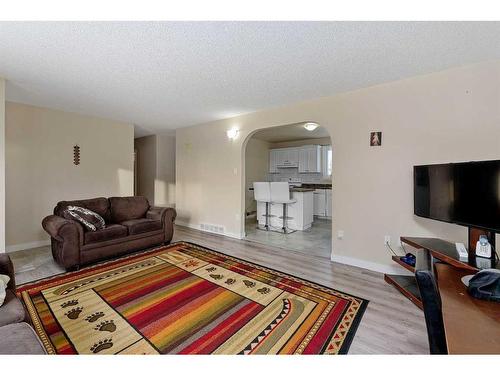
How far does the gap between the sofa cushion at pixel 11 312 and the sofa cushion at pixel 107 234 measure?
1665 millimetres

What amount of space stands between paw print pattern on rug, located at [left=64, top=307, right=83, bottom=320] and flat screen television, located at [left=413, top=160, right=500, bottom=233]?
11.1 feet

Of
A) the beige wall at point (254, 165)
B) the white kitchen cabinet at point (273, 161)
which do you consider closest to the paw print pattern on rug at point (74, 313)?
the beige wall at point (254, 165)

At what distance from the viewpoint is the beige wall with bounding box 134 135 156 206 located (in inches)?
268

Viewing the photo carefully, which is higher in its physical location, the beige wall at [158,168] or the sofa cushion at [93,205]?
the beige wall at [158,168]

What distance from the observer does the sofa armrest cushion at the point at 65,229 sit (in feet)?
9.41

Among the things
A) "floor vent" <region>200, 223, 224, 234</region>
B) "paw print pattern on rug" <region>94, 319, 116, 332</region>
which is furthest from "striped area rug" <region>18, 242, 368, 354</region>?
"floor vent" <region>200, 223, 224, 234</region>

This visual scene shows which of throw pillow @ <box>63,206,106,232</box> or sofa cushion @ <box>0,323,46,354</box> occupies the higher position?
throw pillow @ <box>63,206,106,232</box>

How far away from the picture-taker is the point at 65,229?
9.45 feet

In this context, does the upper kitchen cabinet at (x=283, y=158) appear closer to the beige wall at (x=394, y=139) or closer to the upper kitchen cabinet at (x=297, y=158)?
the upper kitchen cabinet at (x=297, y=158)

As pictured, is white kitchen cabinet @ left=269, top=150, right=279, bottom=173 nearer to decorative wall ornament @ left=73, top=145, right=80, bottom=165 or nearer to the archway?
the archway

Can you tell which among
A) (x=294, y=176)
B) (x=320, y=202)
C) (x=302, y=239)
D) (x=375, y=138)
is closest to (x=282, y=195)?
(x=302, y=239)

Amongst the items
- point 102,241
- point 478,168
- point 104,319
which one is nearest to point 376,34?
point 478,168

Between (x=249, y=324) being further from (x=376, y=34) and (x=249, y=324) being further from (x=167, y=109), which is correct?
(x=167, y=109)

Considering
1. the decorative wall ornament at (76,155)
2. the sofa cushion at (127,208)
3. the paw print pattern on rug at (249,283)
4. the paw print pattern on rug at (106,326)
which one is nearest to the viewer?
the paw print pattern on rug at (106,326)
